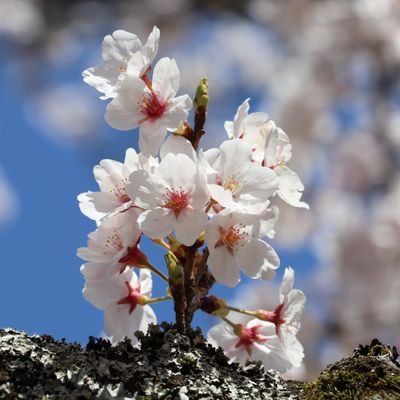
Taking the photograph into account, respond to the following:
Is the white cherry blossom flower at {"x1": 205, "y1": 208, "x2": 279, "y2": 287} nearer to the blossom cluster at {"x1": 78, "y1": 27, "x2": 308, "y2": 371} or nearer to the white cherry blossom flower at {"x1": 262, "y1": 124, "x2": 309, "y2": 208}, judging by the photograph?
the blossom cluster at {"x1": 78, "y1": 27, "x2": 308, "y2": 371}

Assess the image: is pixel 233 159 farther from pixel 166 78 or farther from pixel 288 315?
pixel 288 315

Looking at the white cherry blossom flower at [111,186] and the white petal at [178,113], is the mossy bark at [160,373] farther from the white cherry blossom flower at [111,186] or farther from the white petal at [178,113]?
the white petal at [178,113]

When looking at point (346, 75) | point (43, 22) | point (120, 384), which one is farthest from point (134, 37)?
point (346, 75)

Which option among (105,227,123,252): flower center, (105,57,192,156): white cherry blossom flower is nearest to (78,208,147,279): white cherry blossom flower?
(105,227,123,252): flower center

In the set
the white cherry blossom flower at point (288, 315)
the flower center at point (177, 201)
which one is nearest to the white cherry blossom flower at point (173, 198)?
the flower center at point (177, 201)

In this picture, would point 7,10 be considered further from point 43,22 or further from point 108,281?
point 108,281
